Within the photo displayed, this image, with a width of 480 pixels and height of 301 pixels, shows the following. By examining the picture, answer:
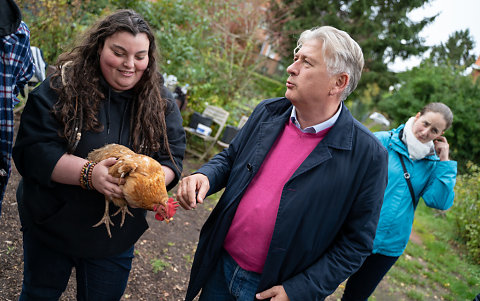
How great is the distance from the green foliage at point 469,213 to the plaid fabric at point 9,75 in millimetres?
8647

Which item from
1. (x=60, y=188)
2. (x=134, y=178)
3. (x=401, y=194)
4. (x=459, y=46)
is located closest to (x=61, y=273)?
(x=60, y=188)

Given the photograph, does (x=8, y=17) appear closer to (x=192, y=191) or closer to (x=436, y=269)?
(x=192, y=191)

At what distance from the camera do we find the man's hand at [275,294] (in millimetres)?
1737

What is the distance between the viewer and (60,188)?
1.78 metres

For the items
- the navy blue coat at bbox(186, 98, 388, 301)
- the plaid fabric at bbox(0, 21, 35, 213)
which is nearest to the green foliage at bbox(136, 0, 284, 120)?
the plaid fabric at bbox(0, 21, 35, 213)

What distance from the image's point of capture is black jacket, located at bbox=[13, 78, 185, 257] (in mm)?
1676

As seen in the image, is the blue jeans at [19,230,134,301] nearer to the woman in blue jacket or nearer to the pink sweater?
the pink sweater

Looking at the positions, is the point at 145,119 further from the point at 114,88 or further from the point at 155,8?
the point at 155,8

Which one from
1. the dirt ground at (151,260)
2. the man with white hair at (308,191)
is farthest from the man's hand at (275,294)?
the dirt ground at (151,260)

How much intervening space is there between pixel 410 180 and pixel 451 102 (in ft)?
40.4

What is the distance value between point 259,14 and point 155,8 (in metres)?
4.80

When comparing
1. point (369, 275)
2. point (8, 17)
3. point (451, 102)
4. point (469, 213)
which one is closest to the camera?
point (8, 17)

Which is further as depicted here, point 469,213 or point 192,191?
point 469,213

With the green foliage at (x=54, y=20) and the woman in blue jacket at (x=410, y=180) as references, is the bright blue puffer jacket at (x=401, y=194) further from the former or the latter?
the green foliage at (x=54, y=20)
